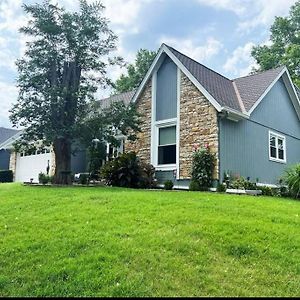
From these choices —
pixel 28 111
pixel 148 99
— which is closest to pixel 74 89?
pixel 28 111

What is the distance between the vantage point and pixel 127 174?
15.4 metres

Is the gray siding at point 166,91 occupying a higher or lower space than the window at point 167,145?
higher

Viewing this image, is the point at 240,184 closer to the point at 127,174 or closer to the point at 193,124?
the point at 193,124

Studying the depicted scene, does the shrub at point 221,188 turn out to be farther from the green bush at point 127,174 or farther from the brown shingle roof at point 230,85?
the brown shingle roof at point 230,85

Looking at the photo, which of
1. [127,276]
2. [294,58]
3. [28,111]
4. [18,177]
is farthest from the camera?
[294,58]

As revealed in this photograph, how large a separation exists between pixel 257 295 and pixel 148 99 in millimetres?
13860

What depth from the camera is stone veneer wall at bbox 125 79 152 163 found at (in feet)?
57.6

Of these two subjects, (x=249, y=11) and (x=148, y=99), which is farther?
(x=148, y=99)

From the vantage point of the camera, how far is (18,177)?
26.2m

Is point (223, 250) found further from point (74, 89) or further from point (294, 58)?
point (294, 58)

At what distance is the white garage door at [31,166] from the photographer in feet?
78.5

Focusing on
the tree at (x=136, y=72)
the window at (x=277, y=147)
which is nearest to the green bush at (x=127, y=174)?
the window at (x=277, y=147)

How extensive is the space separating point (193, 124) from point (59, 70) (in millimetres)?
6136

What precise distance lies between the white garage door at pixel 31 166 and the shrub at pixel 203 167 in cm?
1140
